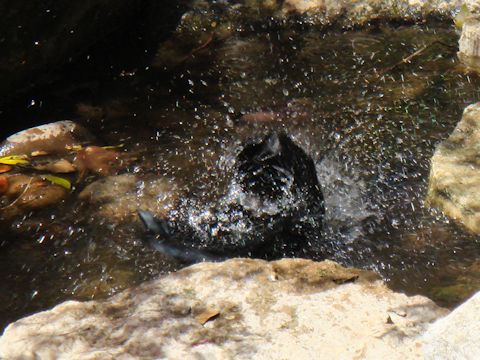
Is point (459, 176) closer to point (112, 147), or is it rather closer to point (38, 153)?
point (112, 147)

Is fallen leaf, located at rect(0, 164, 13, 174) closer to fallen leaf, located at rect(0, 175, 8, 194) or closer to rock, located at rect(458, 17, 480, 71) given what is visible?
fallen leaf, located at rect(0, 175, 8, 194)

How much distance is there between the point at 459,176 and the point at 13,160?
96.2 inches

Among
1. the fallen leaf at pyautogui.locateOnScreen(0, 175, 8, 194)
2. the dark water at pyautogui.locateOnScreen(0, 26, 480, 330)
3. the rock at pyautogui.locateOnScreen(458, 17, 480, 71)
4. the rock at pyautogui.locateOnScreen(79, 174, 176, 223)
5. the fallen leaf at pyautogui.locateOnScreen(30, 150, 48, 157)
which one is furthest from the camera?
the rock at pyautogui.locateOnScreen(458, 17, 480, 71)

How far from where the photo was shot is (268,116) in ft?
14.7

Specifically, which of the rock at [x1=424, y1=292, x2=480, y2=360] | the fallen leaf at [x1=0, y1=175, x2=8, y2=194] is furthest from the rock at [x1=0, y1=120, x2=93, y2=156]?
the rock at [x1=424, y1=292, x2=480, y2=360]

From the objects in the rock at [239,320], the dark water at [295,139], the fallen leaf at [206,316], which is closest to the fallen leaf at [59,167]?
the dark water at [295,139]

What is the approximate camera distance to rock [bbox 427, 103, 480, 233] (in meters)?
3.52

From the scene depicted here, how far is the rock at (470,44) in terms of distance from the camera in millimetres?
4824

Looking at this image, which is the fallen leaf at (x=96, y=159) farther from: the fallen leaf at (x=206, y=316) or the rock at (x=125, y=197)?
the fallen leaf at (x=206, y=316)

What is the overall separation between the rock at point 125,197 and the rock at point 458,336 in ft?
6.25

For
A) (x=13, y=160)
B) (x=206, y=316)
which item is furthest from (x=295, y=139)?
(x=206, y=316)

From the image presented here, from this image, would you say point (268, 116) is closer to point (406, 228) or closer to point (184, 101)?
point (184, 101)

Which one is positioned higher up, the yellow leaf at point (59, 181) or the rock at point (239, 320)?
the rock at point (239, 320)

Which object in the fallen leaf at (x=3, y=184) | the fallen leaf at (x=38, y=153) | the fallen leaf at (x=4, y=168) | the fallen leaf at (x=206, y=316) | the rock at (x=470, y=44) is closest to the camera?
the fallen leaf at (x=206, y=316)
